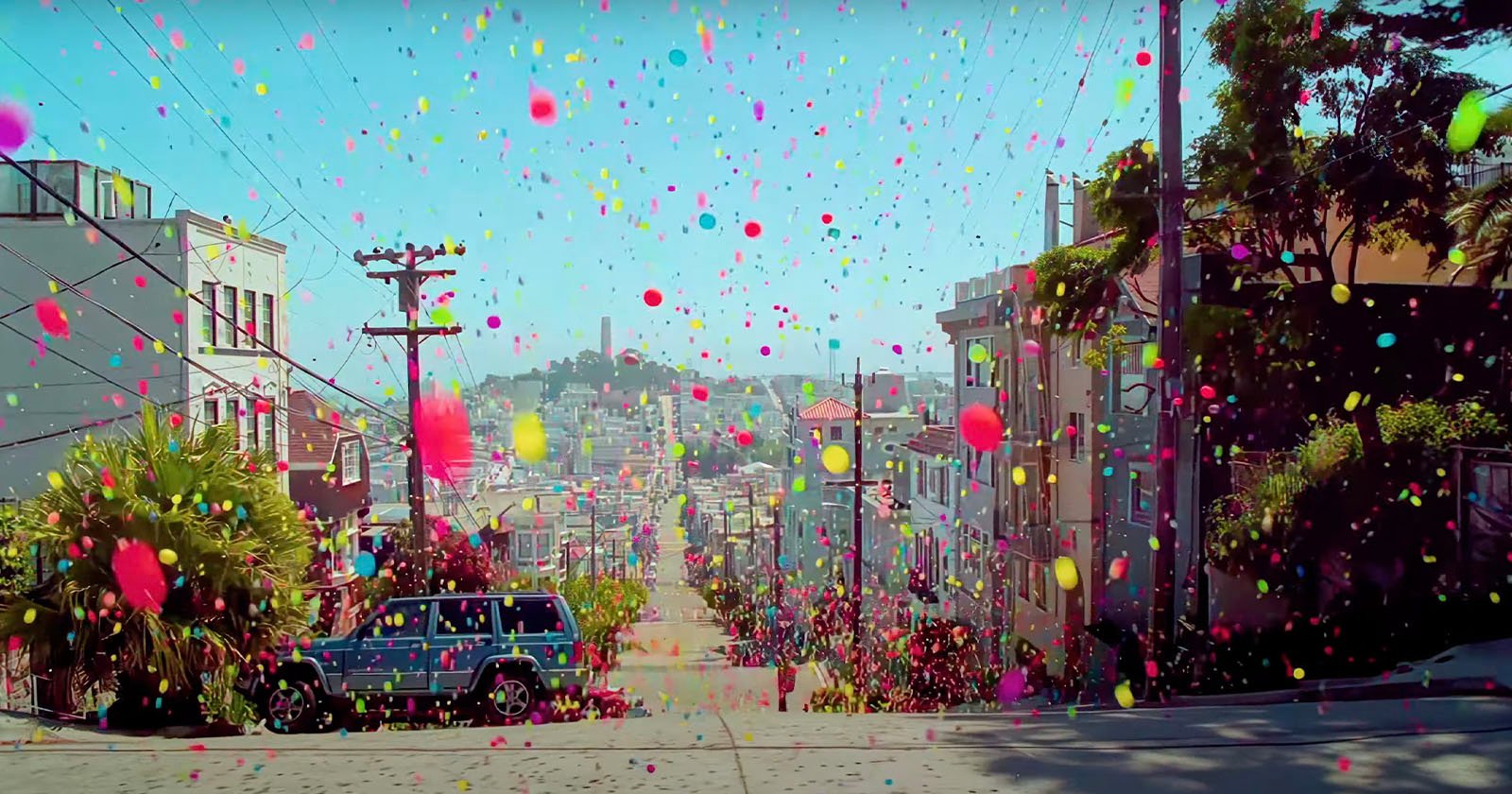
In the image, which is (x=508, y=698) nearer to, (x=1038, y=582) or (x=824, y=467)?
(x=1038, y=582)

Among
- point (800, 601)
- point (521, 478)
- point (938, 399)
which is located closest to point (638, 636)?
point (800, 601)

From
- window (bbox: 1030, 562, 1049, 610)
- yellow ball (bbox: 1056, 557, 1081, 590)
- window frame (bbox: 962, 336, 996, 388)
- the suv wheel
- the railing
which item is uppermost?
the railing

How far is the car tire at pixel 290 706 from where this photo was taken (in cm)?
Answer: 952

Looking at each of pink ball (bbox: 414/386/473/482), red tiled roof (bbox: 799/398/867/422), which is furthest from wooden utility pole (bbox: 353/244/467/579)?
red tiled roof (bbox: 799/398/867/422)

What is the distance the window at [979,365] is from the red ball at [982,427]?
0.58 m

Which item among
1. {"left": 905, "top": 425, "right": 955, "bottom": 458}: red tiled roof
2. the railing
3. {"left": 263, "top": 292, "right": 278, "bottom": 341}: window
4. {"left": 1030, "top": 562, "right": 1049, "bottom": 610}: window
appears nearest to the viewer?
the railing

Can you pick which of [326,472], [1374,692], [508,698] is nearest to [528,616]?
[508,698]

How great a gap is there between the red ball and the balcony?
15.3 m

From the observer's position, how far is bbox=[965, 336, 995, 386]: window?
2283 centimetres

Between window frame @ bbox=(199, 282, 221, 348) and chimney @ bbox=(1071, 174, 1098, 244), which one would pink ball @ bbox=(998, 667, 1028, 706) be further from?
window frame @ bbox=(199, 282, 221, 348)

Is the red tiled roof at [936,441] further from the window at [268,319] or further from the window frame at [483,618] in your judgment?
the window frame at [483,618]

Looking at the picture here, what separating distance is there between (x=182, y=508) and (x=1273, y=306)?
10.9 m

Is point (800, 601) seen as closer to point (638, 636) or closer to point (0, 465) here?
point (638, 636)

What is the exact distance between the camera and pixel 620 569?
206 ft
